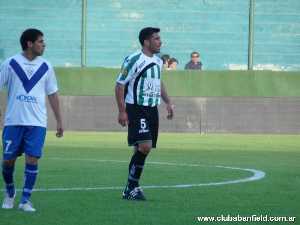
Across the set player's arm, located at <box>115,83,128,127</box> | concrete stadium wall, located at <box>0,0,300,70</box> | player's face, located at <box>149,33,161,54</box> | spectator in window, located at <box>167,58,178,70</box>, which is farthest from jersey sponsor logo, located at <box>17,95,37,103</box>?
spectator in window, located at <box>167,58,178,70</box>

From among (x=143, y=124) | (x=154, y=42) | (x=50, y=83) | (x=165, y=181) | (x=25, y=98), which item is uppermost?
(x=154, y=42)

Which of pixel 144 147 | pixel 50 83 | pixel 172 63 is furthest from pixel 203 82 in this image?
pixel 50 83

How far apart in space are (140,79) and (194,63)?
618 inches

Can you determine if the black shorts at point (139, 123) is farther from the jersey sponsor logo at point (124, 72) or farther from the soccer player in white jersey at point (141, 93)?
the jersey sponsor logo at point (124, 72)

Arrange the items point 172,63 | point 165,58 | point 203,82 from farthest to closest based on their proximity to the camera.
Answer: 1. point 172,63
2. point 203,82
3. point 165,58

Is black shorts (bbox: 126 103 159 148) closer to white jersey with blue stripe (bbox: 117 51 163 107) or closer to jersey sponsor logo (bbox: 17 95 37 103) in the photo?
white jersey with blue stripe (bbox: 117 51 163 107)

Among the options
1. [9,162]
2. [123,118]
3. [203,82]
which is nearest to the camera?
[9,162]

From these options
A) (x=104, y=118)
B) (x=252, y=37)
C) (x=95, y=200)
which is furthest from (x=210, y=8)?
(x=95, y=200)

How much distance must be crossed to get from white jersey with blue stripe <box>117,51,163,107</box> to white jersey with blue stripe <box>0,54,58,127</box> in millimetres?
1614

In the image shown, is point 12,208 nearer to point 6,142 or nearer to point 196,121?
point 6,142

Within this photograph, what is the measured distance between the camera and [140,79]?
1295cm

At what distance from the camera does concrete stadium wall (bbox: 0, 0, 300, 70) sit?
28047 mm

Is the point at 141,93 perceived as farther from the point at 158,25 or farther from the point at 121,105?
the point at 158,25

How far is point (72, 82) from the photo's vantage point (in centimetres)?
2845
